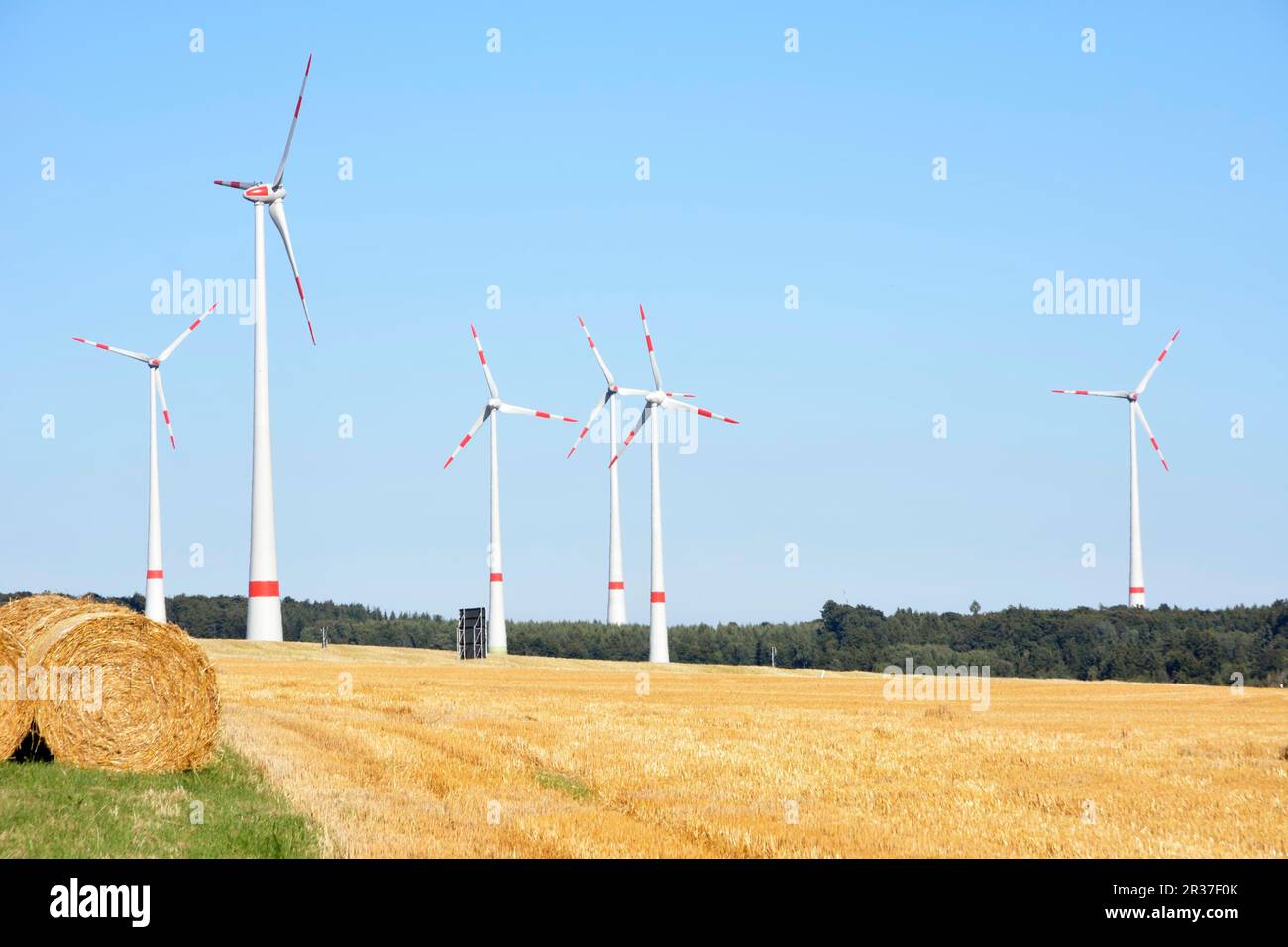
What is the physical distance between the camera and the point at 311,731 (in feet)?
104

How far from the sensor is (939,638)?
166 metres

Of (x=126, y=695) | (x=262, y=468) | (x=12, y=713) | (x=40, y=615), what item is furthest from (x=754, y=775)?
(x=262, y=468)

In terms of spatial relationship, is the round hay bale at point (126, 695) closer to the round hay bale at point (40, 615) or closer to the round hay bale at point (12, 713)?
the round hay bale at point (40, 615)

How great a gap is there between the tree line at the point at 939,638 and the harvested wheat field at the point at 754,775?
69618mm

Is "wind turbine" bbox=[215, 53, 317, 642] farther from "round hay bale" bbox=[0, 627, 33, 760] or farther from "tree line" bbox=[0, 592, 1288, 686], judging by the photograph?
"round hay bale" bbox=[0, 627, 33, 760]

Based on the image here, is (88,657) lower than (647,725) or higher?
higher

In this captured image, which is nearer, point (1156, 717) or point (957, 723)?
point (957, 723)

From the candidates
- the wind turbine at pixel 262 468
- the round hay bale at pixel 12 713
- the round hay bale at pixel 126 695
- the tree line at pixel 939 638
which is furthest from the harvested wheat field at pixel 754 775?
the tree line at pixel 939 638

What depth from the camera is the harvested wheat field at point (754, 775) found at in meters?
18.5
